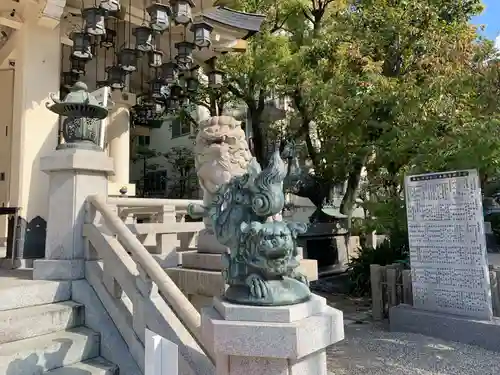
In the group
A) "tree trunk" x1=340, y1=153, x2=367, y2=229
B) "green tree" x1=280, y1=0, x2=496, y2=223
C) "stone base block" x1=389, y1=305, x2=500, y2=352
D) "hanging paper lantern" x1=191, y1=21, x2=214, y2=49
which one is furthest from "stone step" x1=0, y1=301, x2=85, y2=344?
"tree trunk" x1=340, y1=153, x2=367, y2=229

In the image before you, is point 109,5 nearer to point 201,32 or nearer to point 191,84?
point 201,32

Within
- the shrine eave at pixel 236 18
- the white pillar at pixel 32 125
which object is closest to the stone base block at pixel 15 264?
the white pillar at pixel 32 125

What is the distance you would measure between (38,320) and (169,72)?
21.8 ft

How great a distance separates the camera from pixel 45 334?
3852 mm

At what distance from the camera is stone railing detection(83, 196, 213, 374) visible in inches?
127

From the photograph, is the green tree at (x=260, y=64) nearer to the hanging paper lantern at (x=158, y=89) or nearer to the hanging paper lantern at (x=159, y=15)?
the hanging paper lantern at (x=158, y=89)

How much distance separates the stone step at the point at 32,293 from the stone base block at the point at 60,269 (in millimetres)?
110

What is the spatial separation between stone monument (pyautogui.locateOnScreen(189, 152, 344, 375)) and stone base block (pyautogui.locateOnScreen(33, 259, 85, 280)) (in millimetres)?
2362

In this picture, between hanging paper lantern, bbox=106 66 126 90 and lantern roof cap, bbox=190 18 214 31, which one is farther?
hanging paper lantern, bbox=106 66 126 90

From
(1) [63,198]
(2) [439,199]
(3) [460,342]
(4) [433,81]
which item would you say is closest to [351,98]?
(4) [433,81]

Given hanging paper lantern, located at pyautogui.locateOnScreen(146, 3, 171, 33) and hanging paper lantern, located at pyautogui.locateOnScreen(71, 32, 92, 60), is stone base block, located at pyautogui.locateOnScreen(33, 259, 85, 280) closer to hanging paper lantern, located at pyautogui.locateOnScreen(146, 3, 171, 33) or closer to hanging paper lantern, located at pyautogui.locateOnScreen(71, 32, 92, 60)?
hanging paper lantern, located at pyautogui.locateOnScreen(71, 32, 92, 60)

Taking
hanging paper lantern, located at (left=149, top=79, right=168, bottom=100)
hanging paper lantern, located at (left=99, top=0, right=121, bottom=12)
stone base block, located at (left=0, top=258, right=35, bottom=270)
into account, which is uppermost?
hanging paper lantern, located at (left=99, top=0, right=121, bottom=12)

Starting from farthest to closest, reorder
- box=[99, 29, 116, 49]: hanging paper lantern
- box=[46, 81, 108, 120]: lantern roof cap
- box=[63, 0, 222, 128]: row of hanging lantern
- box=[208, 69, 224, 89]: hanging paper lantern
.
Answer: box=[208, 69, 224, 89]: hanging paper lantern → box=[99, 29, 116, 49]: hanging paper lantern → box=[63, 0, 222, 128]: row of hanging lantern → box=[46, 81, 108, 120]: lantern roof cap

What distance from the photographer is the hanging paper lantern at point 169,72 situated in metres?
9.20
